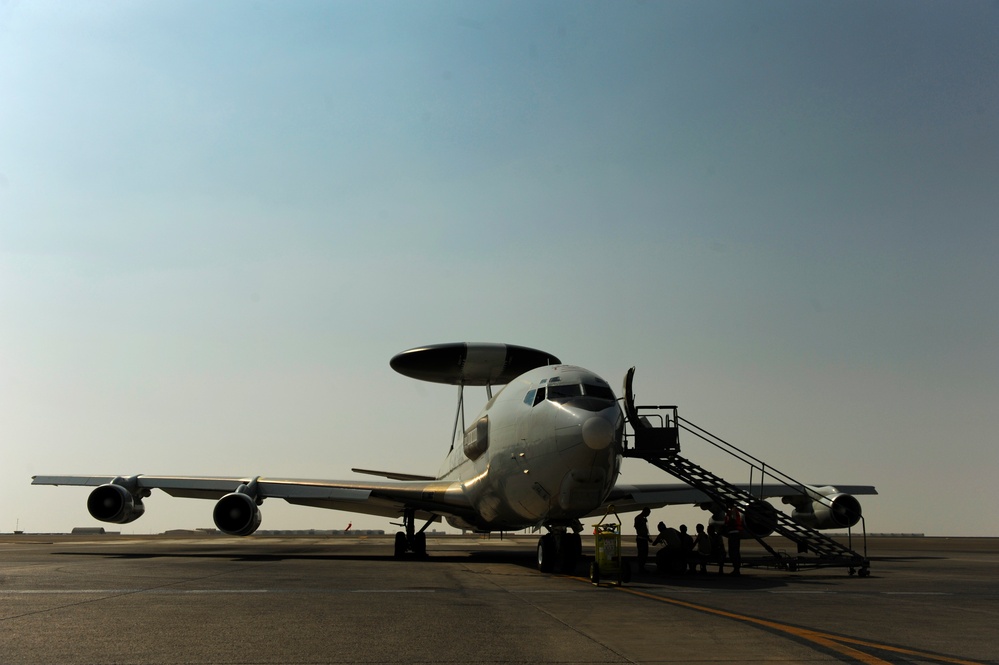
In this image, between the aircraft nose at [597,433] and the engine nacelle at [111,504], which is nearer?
the aircraft nose at [597,433]

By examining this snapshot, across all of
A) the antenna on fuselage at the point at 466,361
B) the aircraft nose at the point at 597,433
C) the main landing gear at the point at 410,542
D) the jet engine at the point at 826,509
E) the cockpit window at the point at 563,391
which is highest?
the antenna on fuselage at the point at 466,361

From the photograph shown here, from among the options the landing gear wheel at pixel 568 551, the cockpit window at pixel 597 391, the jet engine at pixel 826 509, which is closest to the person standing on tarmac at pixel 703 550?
the landing gear wheel at pixel 568 551

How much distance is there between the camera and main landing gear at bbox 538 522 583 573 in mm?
18656

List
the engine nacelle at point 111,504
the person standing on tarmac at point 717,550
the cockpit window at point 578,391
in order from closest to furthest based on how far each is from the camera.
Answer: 1. the cockpit window at point 578,391
2. the person standing on tarmac at point 717,550
3. the engine nacelle at point 111,504

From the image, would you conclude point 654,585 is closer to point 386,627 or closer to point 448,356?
point 386,627

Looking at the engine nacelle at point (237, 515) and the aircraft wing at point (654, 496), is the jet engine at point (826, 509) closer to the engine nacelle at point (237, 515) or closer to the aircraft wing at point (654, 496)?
the aircraft wing at point (654, 496)

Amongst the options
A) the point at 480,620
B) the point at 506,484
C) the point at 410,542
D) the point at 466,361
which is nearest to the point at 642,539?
the point at 506,484

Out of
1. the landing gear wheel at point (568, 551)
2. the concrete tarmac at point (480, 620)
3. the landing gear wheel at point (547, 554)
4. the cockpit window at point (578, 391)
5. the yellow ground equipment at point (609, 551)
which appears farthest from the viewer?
the landing gear wheel at point (568, 551)

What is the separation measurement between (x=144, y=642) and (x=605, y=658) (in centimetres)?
430

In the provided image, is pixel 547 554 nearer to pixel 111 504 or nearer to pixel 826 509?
pixel 826 509

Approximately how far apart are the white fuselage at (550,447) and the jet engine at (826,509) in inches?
371

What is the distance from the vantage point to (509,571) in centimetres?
1955

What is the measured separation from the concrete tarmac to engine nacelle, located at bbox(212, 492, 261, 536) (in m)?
9.29

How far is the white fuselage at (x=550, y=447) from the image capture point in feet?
54.4
